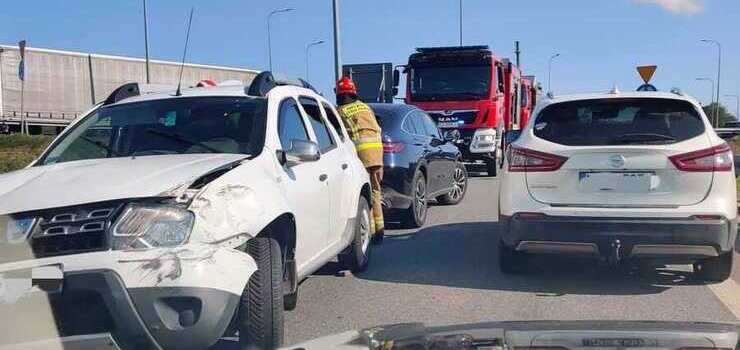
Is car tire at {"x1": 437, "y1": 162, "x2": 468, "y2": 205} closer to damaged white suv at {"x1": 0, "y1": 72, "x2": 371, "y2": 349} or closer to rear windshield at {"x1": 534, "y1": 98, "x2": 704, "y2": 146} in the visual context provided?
rear windshield at {"x1": 534, "y1": 98, "x2": 704, "y2": 146}

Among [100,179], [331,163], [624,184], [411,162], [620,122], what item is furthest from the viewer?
[411,162]

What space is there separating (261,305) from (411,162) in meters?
5.60

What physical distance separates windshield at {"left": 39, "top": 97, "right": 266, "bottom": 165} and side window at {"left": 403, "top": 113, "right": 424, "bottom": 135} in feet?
15.3

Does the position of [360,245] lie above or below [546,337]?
below

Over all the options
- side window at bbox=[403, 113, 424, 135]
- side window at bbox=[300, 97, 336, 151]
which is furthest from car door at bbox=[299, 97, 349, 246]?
side window at bbox=[403, 113, 424, 135]

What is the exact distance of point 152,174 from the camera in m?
4.05

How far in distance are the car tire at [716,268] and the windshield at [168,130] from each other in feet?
13.0

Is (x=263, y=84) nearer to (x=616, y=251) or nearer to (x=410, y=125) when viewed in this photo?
(x=616, y=251)

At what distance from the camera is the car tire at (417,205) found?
31.2ft

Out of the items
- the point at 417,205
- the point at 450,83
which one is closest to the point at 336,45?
the point at 450,83

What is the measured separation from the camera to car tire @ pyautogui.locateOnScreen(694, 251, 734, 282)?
6.35 metres

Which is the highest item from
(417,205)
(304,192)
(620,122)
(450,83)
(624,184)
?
(450,83)

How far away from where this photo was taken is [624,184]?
607 centimetres

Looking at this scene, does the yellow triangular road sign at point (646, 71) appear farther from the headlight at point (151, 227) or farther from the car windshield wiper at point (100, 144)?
the headlight at point (151, 227)
